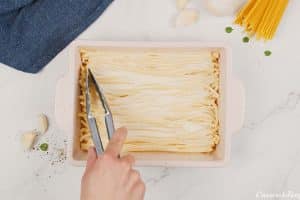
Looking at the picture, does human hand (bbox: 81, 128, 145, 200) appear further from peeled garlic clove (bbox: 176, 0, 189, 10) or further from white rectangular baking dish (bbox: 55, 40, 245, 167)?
peeled garlic clove (bbox: 176, 0, 189, 10)

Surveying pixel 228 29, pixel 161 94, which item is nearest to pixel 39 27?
pixel 161 94

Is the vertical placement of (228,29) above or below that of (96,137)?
above

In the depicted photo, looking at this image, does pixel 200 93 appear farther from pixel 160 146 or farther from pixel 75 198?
pixel 75 198

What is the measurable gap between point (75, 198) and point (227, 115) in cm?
40

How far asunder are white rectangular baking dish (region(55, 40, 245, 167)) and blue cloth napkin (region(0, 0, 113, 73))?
123 millimetres

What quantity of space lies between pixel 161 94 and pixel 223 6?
0.80 feet

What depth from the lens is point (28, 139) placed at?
3.73 feet

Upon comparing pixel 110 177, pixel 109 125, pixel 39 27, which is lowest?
pixel 110 177

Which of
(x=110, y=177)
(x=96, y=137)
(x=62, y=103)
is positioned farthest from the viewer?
(x=62, y=103)

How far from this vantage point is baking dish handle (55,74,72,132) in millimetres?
1063

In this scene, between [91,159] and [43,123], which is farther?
[43,123]

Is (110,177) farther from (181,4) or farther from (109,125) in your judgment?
(181,4)

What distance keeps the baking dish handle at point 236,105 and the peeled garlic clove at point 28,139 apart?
17.5 inches

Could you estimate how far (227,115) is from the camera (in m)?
1.04
